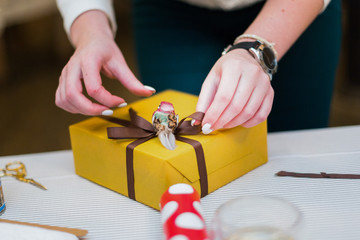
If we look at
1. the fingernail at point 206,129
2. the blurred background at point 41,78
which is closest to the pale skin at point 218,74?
the fingernail at point 206,129

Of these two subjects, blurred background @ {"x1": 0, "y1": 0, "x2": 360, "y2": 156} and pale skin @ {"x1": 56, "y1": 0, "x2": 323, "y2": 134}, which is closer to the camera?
pale skin @ {"x1": 56, "y1": 0, "x2": 323, "y2": 134}

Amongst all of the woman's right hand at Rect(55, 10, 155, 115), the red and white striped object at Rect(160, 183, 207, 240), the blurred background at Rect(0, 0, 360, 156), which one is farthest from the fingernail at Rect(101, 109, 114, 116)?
the blurred background at Rect(0, 0, 360, 156)

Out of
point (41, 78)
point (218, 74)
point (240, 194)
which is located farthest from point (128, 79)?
point (41, 78)

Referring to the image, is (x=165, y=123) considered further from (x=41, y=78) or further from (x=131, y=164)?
(x=41, y=78)

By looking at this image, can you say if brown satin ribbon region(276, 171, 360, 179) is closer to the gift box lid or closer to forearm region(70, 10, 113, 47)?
the gift box lid

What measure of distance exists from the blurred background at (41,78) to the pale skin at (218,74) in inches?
59.6

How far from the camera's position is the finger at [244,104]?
2.39 feet

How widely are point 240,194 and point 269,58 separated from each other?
258 mm

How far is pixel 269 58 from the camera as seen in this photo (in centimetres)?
84

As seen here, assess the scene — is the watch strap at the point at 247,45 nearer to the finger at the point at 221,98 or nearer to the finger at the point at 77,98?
the finger at the point at 221,98

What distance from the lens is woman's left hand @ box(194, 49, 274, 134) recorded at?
2.38ft

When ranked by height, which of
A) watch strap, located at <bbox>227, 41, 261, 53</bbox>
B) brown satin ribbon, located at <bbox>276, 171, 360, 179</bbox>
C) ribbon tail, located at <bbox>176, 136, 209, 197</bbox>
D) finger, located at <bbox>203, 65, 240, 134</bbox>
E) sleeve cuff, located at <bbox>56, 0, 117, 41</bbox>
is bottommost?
brown satin ribbon, located at <bbox>276, 171, 360, 179</bbox>

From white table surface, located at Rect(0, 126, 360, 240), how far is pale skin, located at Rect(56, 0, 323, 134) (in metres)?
0.11

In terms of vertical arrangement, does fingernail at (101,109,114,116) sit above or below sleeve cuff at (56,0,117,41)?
below
